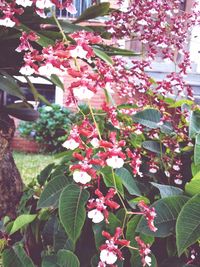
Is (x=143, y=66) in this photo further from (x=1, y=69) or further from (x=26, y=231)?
(x=26, y=231)

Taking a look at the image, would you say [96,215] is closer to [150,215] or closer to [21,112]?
[150,215]

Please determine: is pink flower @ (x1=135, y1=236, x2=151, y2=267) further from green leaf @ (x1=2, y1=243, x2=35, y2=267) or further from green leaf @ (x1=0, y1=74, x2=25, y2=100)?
green leaf @ (x1=0, y1=74, x2=25, y2=100)

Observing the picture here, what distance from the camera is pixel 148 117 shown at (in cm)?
108

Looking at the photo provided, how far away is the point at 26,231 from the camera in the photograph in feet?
3.67

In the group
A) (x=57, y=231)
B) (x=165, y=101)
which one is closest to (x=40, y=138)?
(x=165, y=101)

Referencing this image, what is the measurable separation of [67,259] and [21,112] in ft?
3.30

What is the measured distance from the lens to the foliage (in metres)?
0.69

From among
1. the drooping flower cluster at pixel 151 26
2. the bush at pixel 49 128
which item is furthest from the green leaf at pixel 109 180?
the bush at pixel 49 128

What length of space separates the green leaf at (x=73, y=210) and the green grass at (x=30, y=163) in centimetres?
287

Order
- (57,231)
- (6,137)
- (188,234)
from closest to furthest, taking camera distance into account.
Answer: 1. (188,234)
2. (57,231)
3. (6,137)

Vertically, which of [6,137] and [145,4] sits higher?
[145,4]

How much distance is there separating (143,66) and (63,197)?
0.86m

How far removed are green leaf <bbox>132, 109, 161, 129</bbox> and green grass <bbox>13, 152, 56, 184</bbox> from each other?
2.65 m

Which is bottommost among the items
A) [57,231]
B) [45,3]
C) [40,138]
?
[40,138]
